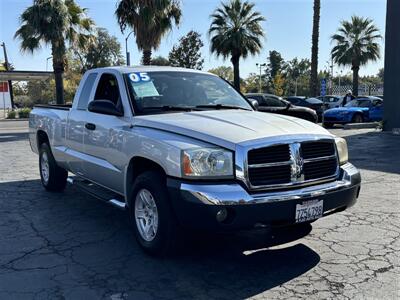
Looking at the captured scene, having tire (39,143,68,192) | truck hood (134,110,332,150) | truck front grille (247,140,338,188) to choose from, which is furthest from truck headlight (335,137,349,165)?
tire (39,143,68,192)

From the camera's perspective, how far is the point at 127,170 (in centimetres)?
496

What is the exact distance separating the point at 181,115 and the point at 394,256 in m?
2.59

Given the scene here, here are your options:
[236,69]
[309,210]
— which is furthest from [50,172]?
[236,69]

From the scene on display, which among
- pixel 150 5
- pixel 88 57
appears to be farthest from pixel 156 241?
pixel 88 57

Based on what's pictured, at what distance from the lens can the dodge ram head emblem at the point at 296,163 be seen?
13.8 ft

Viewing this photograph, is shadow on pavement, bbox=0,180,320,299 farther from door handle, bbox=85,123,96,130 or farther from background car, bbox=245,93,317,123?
background car, bbox=245,93,317,123

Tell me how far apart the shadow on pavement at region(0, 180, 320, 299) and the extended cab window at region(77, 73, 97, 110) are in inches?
60.5

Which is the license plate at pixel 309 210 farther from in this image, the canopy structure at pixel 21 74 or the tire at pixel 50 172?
the canopy structure at pixel 21 74

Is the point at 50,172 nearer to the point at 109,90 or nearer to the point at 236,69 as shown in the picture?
the point at 109,90

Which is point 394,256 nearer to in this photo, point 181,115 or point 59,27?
point 181,115

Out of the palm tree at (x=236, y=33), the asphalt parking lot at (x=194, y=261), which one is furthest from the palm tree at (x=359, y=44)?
the asphalt parking lot at (x=194, y=261)

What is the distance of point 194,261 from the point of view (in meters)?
4.55

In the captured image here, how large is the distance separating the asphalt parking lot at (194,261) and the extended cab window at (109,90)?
61.9 inches

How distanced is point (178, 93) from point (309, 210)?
2.20 meters
